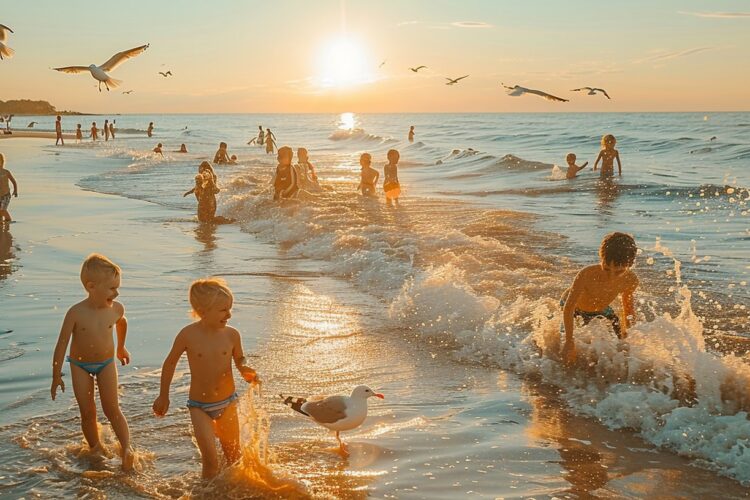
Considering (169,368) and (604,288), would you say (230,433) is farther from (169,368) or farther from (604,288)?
(604,288)

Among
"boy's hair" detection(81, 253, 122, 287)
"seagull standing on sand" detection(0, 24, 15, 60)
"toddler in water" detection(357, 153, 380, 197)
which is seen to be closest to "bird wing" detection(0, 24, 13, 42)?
"seagull standing on sand" detection(0, 24, 15, 60)

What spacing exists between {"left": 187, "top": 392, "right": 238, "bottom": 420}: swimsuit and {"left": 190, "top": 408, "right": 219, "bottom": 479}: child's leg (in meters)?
0.02

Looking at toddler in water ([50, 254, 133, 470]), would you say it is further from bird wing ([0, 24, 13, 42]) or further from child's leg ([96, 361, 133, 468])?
bird wing ([0, 24, 13, 42])

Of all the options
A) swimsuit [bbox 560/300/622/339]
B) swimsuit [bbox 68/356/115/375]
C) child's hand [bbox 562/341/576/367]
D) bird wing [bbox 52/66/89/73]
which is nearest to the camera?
swimsuit [bbox 68/356/115/375]

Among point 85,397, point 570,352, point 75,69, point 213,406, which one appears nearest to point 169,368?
point 213,406

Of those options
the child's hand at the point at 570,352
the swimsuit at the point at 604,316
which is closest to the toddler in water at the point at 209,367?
the child's hand at the point at 570,352

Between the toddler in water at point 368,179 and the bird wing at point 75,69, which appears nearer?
the bird wing at point 75,69

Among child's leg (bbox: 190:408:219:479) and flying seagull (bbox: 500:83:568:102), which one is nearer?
child's leg (bbox: 190:408:219:479)

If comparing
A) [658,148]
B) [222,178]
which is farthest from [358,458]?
[658,148]

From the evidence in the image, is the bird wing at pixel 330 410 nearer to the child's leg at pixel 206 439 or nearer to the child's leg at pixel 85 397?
the child's leg at pixel 206 439

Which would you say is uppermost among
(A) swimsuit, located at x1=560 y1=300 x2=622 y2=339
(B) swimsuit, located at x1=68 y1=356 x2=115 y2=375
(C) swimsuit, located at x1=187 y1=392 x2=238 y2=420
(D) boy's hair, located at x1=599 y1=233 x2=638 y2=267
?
(D) boy's hair, located at x1=599 y1=233 x2=638 y2=267

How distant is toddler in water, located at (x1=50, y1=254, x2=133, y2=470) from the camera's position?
454 cm

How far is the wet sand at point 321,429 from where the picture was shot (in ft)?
14.4

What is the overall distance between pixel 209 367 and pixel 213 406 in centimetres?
23
